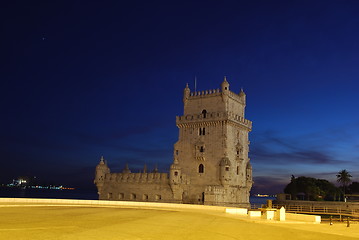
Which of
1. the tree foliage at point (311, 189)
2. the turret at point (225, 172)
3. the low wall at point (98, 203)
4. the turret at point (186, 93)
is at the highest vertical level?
the turret at point (186, 93)

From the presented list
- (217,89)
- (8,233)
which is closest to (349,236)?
(8,233)

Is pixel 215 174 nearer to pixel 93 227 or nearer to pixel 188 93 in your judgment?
→ pixel 188 93

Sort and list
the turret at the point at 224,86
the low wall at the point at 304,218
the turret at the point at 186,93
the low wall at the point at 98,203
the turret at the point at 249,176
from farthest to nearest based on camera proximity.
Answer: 1. the turret at the point at 186,93
2. the turret at the point at 249,176
3. the turret at the point at 224,86
4. the low wall at the point at 98,203
5. the low wall at the point at 304,218

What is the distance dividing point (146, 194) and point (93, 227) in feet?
128

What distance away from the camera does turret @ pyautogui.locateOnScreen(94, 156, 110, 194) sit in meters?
64.2

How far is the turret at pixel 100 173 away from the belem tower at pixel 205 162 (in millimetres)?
2412

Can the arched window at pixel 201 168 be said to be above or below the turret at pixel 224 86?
below

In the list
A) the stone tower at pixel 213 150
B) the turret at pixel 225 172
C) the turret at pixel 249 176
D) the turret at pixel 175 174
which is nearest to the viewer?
the turret at pixel 225 172

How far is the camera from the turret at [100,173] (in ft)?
211

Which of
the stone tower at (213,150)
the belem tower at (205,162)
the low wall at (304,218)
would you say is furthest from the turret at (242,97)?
the low wall at (304,218)

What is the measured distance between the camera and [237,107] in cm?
6175

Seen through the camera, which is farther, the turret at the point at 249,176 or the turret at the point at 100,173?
the turret at the point at 100,173

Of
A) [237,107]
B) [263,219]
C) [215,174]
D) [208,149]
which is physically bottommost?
[263,219]

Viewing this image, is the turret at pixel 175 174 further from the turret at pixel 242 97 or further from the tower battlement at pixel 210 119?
the turret at pixel 242 97
